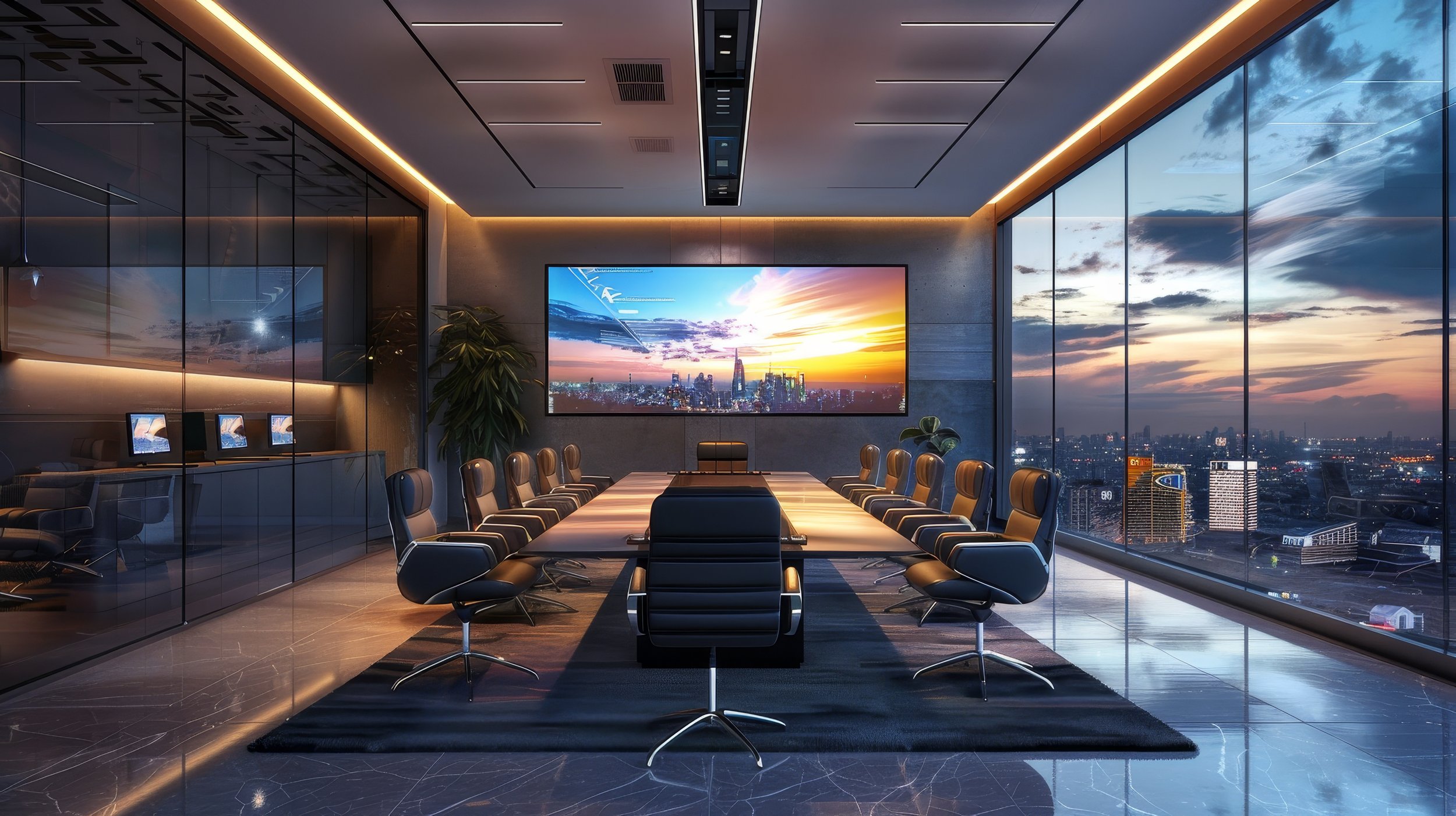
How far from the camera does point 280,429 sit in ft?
19.7

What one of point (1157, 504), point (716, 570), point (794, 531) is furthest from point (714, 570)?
point (1157, 504)

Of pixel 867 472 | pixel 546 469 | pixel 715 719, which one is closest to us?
pixel 715 719

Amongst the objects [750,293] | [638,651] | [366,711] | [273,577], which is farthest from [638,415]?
[366,711]

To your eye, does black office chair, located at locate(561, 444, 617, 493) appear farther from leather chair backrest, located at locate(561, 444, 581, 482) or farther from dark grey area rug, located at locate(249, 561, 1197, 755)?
dark grey area rug, located at locate(249, 561, 1197, 755)

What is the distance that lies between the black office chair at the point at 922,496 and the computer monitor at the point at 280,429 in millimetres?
4239

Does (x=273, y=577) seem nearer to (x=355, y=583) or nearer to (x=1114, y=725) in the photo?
(x=355, y=583)

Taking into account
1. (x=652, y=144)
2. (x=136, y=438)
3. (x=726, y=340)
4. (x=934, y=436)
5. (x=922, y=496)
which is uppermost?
(x=652, y=144)

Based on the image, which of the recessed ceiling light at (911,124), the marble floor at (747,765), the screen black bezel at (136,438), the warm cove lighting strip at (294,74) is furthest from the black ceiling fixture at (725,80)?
the screen black bezel at (136,438)

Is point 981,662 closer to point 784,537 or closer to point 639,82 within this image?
point 784,537

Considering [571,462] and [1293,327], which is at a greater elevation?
[1293,327]

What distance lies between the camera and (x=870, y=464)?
7.42 meters

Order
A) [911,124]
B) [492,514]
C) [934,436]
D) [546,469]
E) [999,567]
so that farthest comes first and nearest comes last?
[934,436], [546,469], [911,124], [492,514], [999,567]

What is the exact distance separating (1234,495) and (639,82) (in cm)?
A: 489

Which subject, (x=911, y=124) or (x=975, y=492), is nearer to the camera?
(x=975, y=492)
